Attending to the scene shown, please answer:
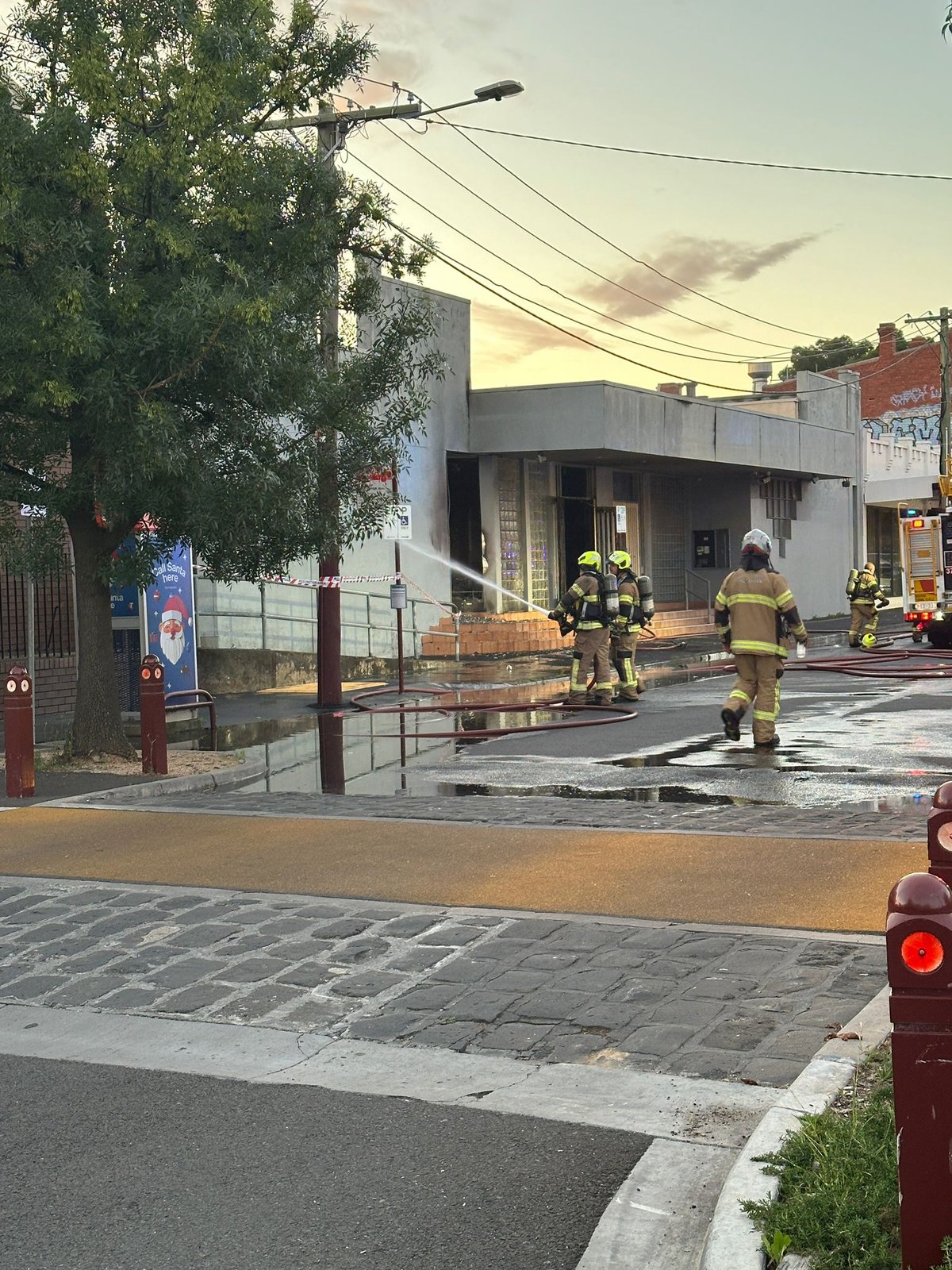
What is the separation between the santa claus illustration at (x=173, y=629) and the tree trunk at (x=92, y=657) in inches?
149

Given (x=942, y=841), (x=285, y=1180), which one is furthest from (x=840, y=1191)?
(x=285, y=1180)

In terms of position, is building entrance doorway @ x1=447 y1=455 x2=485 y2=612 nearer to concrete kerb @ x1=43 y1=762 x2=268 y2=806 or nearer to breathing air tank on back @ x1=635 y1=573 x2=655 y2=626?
breathing air tank on back @ x1=635 y1=573 x2=655 y2=626

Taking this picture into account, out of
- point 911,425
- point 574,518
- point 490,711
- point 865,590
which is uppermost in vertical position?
point 911,425

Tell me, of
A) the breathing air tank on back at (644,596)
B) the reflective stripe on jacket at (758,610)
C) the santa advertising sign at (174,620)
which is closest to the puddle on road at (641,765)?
the reflective stripe on jacket at (758,610)

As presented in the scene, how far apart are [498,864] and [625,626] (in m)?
10.6

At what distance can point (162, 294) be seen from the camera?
12.4 metres

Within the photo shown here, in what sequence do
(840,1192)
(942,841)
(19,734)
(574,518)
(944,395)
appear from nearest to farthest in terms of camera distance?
(840,1192)
(942,841)
(19,734)
(574,518)
(944,395)

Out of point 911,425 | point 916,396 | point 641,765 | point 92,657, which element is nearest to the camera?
point 641,765

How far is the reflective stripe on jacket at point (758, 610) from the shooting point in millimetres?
13672

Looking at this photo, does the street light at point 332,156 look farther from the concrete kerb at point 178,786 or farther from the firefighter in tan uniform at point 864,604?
the firefighter in tan uniform at point 864,604

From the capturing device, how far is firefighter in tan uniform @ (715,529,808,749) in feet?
44.8

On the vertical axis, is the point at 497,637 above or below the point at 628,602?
below

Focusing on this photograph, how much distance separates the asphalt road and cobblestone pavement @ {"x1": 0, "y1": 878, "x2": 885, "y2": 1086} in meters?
0.71

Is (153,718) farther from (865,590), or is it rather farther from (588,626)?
(865,590)
